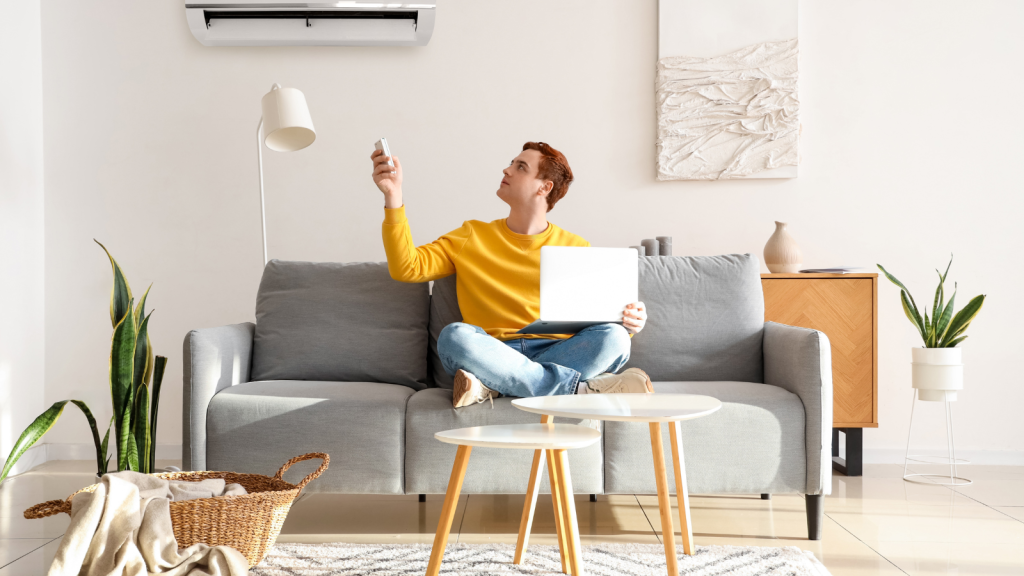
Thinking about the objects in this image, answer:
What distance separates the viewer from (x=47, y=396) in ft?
9.88

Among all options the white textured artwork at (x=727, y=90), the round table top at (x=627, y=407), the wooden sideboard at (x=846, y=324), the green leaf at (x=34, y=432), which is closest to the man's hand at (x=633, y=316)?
the round table top at (x=627, y=407)

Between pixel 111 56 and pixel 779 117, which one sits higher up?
pixel 111 56

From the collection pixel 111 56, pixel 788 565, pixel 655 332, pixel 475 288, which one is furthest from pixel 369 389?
pixel 111 56

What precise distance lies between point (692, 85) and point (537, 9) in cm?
71

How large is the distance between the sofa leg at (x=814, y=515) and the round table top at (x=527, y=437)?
87cm

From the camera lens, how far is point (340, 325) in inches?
93.7

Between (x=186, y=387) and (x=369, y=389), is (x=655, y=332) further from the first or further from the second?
(x=186, y=387)

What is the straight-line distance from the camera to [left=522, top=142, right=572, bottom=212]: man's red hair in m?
2.32

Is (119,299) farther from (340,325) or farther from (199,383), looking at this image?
(340,325)

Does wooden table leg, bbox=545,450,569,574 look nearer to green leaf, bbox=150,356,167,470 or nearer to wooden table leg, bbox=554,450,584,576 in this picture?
wooden table leg, bbox=554,450,584,576

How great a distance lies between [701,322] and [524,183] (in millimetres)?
719

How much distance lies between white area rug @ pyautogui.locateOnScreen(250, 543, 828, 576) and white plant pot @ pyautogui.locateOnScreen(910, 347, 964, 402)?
44.8 inches

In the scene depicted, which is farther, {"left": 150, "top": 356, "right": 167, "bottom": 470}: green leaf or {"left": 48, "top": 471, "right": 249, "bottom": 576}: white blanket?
{"left": 150, "top": 356, "right": 167, "bottom": 470}: green leaf

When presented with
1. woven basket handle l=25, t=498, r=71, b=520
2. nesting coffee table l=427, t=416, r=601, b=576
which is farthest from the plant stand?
woven basket handle l=25, t=498, r=71, b=520
